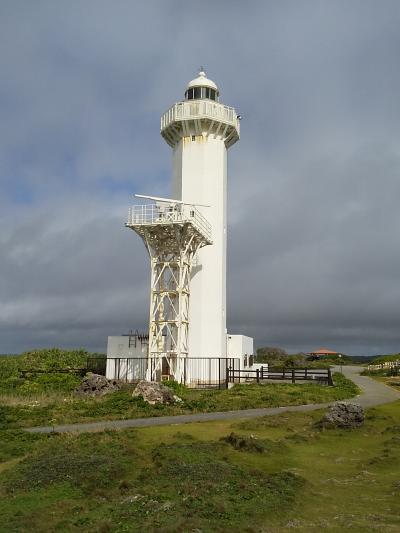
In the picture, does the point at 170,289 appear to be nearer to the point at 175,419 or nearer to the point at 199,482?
the point at 175,419

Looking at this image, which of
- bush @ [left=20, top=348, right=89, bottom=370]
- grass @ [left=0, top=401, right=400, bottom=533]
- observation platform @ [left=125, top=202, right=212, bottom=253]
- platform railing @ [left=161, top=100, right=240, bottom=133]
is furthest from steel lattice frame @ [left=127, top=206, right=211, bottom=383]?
grass @ [left=0, top=401, right=400, bottom=533]

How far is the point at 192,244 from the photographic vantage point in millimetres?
36656

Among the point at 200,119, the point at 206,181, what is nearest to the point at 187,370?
the point at 206,181

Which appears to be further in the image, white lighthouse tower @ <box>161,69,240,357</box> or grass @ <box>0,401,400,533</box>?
white lighthouse tower @ <box>161,69,240,357</box>

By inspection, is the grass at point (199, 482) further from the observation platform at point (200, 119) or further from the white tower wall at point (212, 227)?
the observation platform at point (200, 119)

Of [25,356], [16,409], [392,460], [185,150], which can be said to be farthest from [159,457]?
[25,356]

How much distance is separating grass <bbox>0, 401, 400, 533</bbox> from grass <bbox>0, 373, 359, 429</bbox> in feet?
13.3

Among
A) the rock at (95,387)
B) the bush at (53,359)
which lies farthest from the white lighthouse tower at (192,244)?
the bush at (53,359)

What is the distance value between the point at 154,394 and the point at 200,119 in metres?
22.9

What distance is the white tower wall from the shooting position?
38406 mm

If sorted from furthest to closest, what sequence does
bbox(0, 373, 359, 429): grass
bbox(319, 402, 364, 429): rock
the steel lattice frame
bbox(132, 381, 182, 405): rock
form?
the steel lattice frame, bbox(132, 381, 182, 405): rock, bbox(0, 373, 359, 429): grass, bbox(319, 402, 364, 429): rock

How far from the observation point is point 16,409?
78.1ft

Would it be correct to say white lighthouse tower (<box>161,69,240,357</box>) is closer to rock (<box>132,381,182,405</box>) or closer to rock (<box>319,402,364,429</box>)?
rock (<box>132,381,182,405</box>)

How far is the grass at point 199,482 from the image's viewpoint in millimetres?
9948
